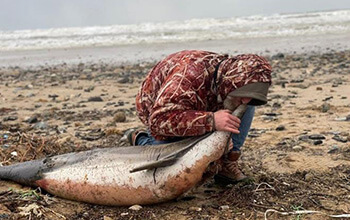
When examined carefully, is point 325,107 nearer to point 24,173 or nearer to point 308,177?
point 308,177

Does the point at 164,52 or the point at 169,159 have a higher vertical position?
the point at 169,159

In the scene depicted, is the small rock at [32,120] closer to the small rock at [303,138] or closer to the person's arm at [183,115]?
the small rock at [303,138]

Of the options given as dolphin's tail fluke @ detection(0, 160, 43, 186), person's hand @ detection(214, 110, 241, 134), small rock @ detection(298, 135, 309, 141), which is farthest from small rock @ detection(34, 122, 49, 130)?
person's hand @ detection(214, 110, 241, 134)

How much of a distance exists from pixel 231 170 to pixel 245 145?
137cm

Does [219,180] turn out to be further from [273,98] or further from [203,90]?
[273,98]

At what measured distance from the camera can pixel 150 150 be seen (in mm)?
3828

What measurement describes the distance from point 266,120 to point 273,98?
1682 mm

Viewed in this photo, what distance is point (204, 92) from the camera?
3.69m

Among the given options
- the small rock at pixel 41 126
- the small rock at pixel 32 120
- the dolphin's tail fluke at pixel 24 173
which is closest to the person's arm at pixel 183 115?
the dolphin's tail fluke at pixel 24 173

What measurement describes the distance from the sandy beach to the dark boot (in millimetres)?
126

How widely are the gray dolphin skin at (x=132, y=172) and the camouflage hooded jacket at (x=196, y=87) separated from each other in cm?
15

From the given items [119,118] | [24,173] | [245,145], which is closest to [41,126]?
[119,118]

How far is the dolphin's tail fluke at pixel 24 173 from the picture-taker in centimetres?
411

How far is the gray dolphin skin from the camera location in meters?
3.60
